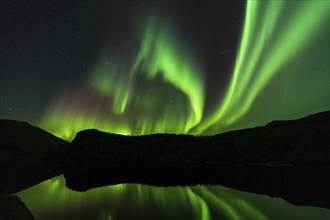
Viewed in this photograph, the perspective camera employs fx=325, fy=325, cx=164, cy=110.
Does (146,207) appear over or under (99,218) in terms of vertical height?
under

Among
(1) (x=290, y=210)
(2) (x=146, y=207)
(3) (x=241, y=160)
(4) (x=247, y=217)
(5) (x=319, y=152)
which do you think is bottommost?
(3) (x=241, y=160)

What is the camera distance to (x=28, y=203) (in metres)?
37.6

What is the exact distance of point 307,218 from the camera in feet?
86.0

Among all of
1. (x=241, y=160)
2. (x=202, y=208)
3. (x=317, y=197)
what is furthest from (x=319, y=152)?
(x=202, y=208)

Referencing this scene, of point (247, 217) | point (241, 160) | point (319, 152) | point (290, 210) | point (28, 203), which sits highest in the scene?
point (247, 217)

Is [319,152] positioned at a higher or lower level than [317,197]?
lower

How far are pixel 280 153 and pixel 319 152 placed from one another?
70.5ft

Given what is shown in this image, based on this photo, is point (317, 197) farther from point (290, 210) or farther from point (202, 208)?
point (202, 208)

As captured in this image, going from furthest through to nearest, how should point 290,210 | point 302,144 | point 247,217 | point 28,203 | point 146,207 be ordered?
point 302,144 → point 28,203 → point 146,207 → point 290,210 → point 247,217

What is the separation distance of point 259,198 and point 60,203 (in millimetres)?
23501

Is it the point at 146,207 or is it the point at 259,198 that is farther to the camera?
the point at 259,198

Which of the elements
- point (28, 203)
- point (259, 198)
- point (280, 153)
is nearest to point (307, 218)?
point (259, 198)

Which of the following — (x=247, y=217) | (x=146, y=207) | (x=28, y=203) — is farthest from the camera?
(x=28, y=203)

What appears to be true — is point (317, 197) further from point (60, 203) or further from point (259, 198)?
point (60, 203)
